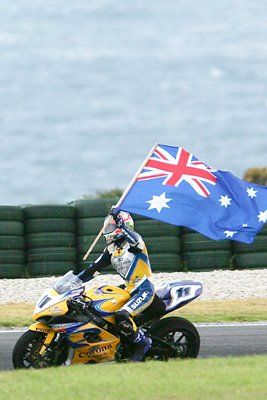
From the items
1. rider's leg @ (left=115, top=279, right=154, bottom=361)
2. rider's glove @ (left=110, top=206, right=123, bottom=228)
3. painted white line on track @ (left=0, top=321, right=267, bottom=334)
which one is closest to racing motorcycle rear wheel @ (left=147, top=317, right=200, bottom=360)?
rider's leg @ (left=115, top=279, right=154, bottom=361)

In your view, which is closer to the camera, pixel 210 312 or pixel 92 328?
pixel 92 328

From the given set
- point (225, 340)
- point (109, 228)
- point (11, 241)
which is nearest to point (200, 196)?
point (225, 340)

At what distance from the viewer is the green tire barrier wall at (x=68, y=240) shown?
21.1 m

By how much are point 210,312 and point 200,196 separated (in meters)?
4.30

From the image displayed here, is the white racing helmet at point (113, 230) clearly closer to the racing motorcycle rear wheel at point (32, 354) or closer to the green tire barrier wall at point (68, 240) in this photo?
the racing motorcycle rear wheel at point (32, 354)

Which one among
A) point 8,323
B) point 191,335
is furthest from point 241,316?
point 191,335

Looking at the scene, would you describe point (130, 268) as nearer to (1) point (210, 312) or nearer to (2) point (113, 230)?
→ (2) point (113, 230)

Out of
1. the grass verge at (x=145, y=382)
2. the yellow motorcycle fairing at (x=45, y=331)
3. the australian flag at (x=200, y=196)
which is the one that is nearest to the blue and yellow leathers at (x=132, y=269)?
the yellow motorcycle fairing at (x=45, y=331)

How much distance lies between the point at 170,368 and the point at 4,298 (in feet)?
35.5

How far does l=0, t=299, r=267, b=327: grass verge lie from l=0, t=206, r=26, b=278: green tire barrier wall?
3194 mm

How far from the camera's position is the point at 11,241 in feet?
68.9

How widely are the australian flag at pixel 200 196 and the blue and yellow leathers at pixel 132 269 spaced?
6.90 feet

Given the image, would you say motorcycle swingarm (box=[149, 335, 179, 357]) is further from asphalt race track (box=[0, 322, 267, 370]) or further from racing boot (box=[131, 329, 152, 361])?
asphalt race track (box=[0, 322, 267, 370])

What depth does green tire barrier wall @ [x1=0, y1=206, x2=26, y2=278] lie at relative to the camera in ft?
68.8
